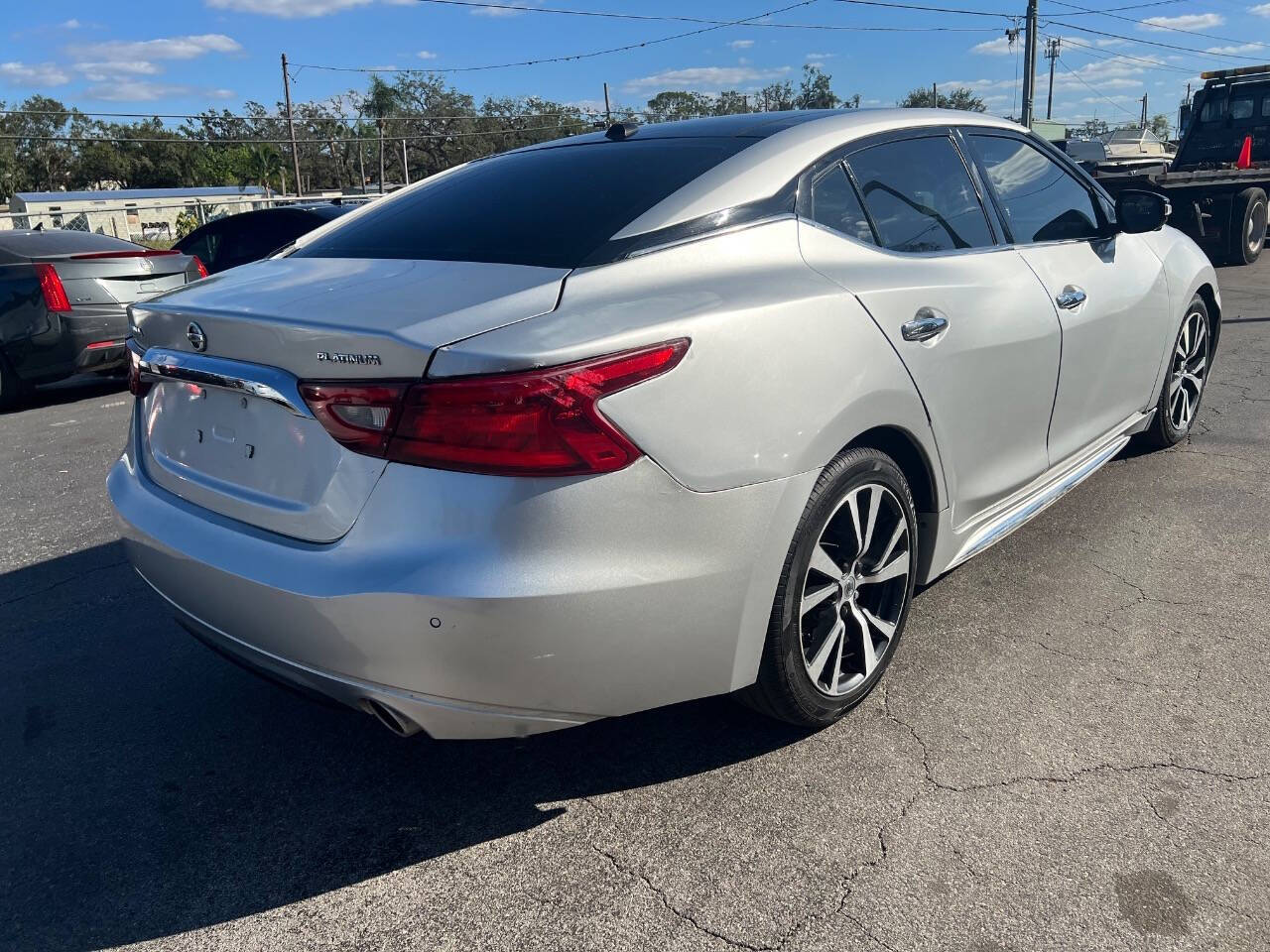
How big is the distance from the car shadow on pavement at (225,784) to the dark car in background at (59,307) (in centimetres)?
513

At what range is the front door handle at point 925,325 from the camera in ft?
9.20

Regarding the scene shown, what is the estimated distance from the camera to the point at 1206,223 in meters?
14.7

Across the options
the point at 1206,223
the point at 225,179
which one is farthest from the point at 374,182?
the point at 1206,223

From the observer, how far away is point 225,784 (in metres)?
2.74

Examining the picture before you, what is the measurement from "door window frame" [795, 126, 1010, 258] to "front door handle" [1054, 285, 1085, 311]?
293 mm

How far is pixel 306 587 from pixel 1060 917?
1723mm

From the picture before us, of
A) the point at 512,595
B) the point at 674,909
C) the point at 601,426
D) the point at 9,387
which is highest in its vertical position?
the point at 601,426

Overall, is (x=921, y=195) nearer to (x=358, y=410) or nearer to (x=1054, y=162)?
(x=1054, y=162)

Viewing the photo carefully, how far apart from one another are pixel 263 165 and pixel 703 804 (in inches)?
3450

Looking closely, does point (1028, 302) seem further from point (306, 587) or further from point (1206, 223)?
point (1206, 223)

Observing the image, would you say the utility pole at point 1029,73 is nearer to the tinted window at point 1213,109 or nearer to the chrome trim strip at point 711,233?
the tinted window at point 1213,109

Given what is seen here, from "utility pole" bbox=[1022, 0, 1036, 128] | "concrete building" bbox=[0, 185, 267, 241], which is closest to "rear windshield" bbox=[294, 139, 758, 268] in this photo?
"utility pole" bbox=[1022, 0, 1036, 128]

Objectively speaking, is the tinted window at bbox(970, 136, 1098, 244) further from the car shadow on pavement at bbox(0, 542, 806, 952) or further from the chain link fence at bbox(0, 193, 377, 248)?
the chain link fence at bbox(0, 193, 377, 248)

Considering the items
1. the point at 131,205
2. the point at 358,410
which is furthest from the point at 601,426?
the point at 131,205
